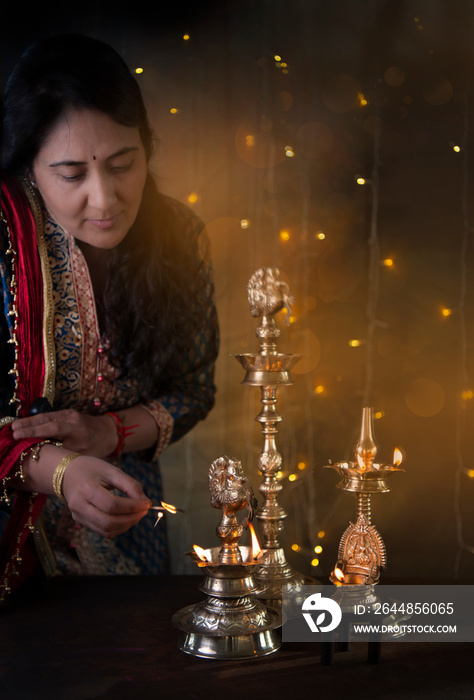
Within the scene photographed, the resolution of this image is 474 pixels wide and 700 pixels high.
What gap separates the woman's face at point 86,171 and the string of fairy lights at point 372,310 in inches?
12.6

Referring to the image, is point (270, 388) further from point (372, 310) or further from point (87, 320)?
point (372, 310)

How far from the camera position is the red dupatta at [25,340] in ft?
4.72

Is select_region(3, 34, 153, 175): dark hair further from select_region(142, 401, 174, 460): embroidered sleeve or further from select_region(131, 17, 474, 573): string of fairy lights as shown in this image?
select_region(142, 401, 174, 460): embroidered sleeve

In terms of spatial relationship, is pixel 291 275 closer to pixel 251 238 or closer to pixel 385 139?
pixel 251 238

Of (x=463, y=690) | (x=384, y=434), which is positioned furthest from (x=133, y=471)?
(x=463, y=690)

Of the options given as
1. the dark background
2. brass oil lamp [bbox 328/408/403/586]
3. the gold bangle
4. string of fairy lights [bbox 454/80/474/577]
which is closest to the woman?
the gold bangle

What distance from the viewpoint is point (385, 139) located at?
1.91 metres

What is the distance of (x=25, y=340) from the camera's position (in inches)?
58.3

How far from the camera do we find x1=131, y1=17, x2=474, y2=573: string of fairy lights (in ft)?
6.22

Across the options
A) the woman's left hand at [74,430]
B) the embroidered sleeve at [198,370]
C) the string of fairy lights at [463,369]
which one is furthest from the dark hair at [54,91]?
the string of fairy lights at [463,369]

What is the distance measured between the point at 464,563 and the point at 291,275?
0.92m

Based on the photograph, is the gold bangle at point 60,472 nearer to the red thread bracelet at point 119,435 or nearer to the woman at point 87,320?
the woman at point 87,320

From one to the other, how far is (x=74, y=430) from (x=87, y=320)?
27 cm

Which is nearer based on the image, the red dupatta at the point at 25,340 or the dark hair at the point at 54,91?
the red dupatta at the point at 25,340
